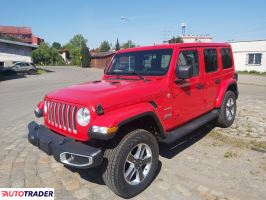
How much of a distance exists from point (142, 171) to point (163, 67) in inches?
71.7

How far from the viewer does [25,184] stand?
164 inches

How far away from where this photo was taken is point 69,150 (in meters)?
3.50

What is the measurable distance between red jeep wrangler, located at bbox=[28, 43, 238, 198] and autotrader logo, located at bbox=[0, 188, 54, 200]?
23.7 inches

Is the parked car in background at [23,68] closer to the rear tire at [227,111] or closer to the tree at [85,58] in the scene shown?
the rear tire at [227,111]

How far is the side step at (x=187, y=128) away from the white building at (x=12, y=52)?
33.5m


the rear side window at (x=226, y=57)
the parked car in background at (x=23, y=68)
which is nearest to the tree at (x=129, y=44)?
the parked car in background at (x=23, y=68)

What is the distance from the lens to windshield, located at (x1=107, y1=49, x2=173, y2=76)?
479 centimetres

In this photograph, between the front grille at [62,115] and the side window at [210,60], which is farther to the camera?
the side window at [210,60]

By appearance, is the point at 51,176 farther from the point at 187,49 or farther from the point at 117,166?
the point at 187,49

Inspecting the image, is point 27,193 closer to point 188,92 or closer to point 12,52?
point 188,92

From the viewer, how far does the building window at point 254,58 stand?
106 ft

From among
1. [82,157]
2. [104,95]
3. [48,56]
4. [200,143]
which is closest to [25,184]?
[82,157]

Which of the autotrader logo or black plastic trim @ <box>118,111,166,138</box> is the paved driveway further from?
black plastic trim @ <box>118,111,166,138</box>

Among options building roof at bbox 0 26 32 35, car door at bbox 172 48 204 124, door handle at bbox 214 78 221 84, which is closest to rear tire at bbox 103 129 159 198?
car door at bbox 172 48 204 124
